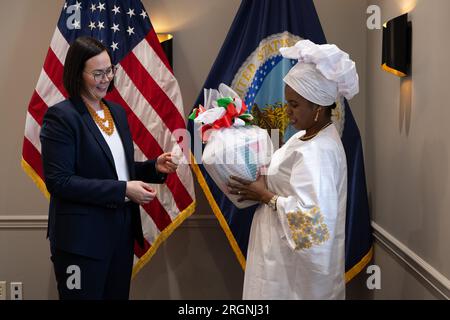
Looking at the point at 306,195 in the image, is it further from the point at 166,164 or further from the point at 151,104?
the point at 151,104

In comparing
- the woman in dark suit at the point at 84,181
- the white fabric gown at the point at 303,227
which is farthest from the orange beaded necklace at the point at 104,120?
the white fabric gown at the point at 303,227

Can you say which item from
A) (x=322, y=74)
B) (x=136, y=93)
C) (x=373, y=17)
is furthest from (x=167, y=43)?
(x=322, y=74)

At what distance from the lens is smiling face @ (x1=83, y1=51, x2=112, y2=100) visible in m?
1.89

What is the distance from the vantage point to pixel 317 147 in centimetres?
173

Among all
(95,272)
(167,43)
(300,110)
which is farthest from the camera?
(167,43)

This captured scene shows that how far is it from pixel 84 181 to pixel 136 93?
0.99m

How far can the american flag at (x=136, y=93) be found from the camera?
2656 millimetres

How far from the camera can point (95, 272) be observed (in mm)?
1914

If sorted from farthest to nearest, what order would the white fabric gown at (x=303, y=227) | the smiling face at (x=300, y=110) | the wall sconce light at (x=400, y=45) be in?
1. the wall sconce light at (x=400, y=45)
2. the smiling face at (x=300, y=110)
3. the white fabric gown at (x=303, y=227)

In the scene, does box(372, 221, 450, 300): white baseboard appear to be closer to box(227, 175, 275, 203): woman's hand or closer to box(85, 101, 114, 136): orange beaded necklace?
box(227, 175, 275, 203): woman's hand

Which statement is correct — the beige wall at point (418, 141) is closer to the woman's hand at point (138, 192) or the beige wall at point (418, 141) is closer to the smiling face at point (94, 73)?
the woman's hand at point (138, 192)

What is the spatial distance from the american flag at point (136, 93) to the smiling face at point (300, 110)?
964mm

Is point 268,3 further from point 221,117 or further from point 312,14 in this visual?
point 221,117

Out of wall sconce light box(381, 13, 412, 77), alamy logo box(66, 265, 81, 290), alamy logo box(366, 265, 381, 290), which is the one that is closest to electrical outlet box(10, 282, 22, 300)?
alamy logo box(66, 265, 81, 290)
